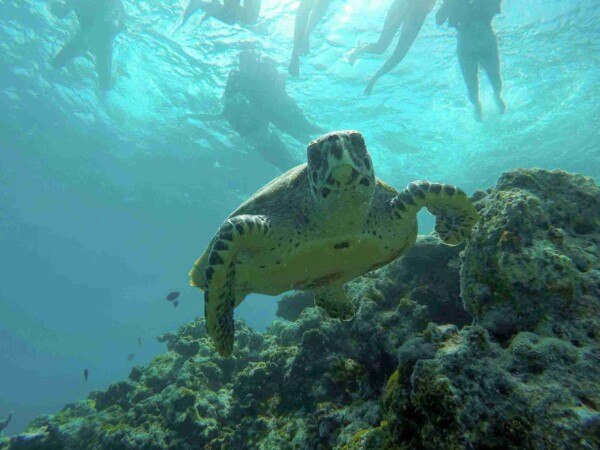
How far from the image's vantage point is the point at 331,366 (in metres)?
4.46

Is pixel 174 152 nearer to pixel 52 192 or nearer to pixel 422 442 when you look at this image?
pixel 52 192

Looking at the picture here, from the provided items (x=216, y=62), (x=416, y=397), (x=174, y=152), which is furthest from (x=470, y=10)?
(x=174, y=152)

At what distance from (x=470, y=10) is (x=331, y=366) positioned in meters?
15.2

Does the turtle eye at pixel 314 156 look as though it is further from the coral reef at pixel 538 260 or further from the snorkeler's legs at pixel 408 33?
the snorkeler's legs at pixel 408 33

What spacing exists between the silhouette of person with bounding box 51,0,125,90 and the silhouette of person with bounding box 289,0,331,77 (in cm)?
974

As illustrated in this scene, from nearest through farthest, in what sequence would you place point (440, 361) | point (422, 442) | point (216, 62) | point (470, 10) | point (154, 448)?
point (422, 442), point (440, 361), point (154, 448), point (470, 10), point (216, 62)

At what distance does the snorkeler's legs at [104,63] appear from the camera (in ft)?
60.1

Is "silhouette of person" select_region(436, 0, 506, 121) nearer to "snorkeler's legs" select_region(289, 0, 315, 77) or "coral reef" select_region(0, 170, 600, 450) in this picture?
"snorkeler's legs" select_region(289, 0, 315, 77)

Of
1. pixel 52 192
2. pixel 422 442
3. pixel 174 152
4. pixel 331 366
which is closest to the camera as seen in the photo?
pixel 422 442

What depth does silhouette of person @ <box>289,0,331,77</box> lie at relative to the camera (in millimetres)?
13914

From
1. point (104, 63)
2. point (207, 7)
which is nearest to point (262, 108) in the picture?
point (207, 7)

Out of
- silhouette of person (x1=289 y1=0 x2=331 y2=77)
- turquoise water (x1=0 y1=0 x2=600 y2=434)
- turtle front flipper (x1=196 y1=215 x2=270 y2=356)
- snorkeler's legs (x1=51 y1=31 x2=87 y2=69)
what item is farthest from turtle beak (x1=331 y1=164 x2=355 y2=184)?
snorkeler's legs (x1=51 y1=31 x2=87 y2=69)

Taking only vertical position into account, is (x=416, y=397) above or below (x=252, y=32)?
below

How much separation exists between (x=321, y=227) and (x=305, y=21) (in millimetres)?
14740
